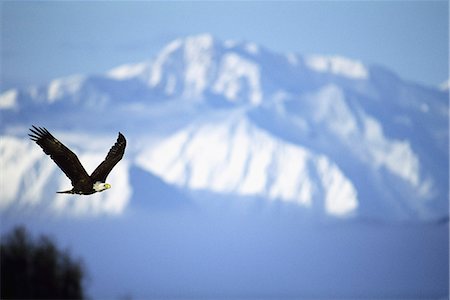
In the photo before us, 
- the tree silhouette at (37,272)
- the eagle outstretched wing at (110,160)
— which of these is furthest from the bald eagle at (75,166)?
the tree silhouette at (37,272)

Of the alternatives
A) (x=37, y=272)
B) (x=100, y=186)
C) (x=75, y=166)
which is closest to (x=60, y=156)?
(x=75, y=166)

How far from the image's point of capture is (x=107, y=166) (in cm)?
3631

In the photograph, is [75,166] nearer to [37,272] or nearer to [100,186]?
[100,186]

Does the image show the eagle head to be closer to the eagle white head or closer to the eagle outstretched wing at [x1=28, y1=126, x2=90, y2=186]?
the eagle white head

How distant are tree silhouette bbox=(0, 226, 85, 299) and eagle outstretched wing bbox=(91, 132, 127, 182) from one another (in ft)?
144

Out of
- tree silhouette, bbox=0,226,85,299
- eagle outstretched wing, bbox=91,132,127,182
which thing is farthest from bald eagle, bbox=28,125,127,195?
tree silhouette, bbox=0,226,85,299

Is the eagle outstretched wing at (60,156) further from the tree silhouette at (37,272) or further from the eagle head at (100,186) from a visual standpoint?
the tree silhouette at (37,272)

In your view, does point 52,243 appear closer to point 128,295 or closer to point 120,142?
point 128,295

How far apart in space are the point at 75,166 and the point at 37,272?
156 ft

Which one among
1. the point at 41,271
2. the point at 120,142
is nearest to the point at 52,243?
the point at 41,271

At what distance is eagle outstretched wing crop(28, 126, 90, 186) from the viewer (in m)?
35.6

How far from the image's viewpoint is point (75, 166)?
3594 cm

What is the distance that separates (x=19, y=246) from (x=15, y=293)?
4.60 meters

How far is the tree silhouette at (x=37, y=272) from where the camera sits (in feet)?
263
